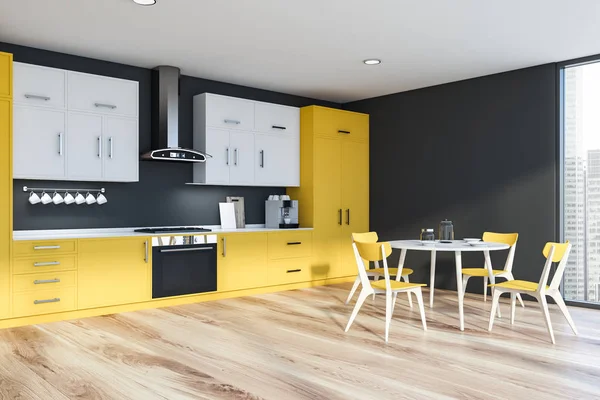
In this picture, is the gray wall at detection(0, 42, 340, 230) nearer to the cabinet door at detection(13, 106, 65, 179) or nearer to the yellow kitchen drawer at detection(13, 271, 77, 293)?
the cabinet door at detection(13, 106, 65, 179)

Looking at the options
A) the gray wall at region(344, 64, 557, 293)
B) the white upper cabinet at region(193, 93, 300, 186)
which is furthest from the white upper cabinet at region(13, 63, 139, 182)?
the gray wall at region(344, 64, 557, 293)

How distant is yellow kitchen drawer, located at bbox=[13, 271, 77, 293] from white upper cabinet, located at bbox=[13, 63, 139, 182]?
908 millimetres

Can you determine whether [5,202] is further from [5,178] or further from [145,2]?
[145,2]

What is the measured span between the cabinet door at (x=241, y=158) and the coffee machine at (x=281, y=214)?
0.49 m

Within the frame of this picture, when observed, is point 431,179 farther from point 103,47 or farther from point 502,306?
point 103,47

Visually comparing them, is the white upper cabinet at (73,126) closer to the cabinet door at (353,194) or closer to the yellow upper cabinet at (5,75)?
the yellow upper cabinet at (5,75)

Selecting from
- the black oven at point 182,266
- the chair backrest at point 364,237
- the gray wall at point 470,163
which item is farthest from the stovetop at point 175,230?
the gray wall at point 470,163

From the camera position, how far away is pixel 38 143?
5078 millimetres

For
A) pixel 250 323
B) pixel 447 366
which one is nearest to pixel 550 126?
pixel 447 366

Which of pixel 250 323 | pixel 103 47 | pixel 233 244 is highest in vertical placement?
pixel 103 47

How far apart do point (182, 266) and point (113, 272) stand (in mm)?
728

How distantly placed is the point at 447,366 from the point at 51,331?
A: 3.19 m

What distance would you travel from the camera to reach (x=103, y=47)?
5.30 metres

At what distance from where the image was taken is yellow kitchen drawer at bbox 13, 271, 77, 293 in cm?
475
